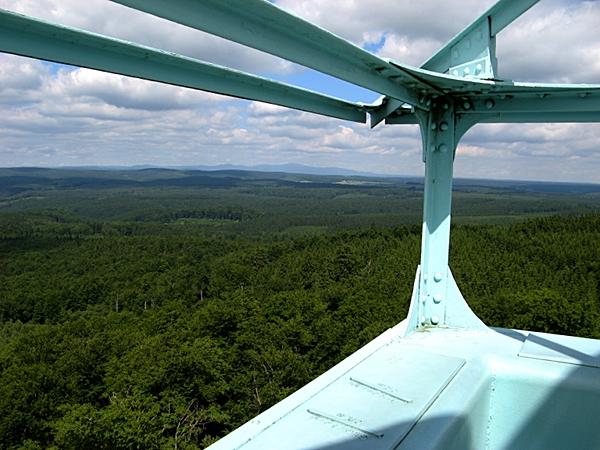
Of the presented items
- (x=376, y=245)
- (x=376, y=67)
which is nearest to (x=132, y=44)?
(x=376, y=67)

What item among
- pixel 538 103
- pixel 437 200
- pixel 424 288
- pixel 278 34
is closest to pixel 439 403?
pixel 424 288

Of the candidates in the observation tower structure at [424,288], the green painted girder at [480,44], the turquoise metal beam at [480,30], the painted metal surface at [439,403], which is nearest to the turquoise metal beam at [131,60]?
the observation tower structure at [424,288]

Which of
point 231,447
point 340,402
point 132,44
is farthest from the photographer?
point 340,402

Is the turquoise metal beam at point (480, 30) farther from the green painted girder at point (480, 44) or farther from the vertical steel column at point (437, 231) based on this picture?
the vertical steel column at point (437, 231)

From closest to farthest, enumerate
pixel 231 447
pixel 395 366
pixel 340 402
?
pixel 231 447 → pixel 340 402 → pixel 395 366

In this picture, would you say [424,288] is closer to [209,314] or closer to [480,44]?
[480,44]

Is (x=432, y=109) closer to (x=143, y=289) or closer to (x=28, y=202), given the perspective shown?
(x=143, y=289)

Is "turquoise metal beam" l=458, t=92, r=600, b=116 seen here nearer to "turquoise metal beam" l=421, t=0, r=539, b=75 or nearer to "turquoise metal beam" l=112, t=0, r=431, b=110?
"turquoise metal beam" l=421, t=0, r=539, b=75
